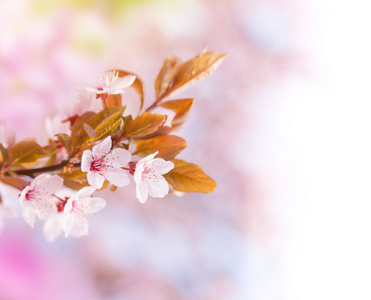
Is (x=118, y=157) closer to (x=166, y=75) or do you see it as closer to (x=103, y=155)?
(x=103, y=155)

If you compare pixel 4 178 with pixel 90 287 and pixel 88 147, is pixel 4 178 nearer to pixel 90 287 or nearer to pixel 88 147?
pixel 88 147

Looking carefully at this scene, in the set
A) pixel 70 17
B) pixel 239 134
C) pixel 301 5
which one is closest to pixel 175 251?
pixel 239 134

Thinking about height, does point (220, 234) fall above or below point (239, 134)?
below

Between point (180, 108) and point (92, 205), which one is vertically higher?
point (180, 108)

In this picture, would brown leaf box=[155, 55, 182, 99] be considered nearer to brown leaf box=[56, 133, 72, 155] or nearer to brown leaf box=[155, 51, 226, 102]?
brown leaf box=[155, 51, 226, 102]

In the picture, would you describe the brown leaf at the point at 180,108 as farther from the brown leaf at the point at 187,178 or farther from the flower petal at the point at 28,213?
the flower petal at the point at 28,213

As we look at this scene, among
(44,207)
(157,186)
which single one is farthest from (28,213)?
(157,186)
